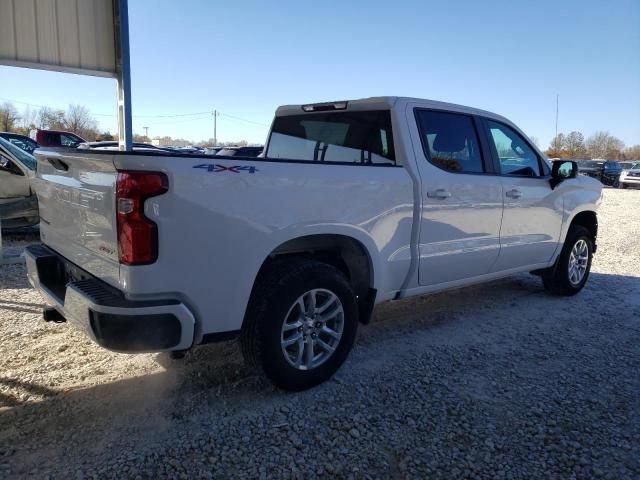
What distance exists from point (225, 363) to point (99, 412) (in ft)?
3.08

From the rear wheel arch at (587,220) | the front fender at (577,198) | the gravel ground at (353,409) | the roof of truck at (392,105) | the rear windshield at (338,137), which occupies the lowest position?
the gravel ground at (353,409)

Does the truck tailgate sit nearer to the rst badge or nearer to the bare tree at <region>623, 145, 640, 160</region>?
the rst badge

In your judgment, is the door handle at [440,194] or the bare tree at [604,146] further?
the bare tree at [604,146]

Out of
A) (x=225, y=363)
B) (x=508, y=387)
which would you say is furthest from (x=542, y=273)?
(x=225, y=363)

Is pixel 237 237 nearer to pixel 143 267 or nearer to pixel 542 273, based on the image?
pixel 143 267

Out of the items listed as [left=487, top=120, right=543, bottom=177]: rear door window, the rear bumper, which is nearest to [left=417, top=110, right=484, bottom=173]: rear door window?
[left=487, top=120, right=543, bottom=177]: rear door window

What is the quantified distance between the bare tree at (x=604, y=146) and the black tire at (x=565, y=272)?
77.6 m

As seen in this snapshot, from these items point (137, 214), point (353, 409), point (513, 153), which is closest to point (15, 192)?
point (137, 214)

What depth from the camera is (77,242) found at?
299 cm

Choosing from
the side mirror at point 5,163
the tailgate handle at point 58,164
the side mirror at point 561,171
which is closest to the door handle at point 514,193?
the side mirror at point 561,171

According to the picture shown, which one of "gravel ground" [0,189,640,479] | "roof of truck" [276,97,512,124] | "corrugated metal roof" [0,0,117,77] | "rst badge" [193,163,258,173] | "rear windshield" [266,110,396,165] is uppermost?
"corrugated metal roof" [0,0,117,77]

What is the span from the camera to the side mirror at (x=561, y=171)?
203 inches

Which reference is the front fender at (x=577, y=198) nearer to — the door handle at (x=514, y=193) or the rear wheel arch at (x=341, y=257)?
the door handle at (x=514, y=193)

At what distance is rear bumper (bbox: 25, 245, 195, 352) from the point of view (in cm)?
252
